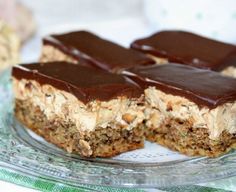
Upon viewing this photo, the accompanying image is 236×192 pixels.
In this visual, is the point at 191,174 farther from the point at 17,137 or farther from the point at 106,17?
the point at 106,17

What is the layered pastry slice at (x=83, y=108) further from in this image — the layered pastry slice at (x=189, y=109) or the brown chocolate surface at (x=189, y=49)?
the brown chocolate surface at (x=189, y=49)

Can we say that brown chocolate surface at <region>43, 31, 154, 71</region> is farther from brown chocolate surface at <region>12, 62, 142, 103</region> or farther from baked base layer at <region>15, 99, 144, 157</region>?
baked base layer at <region>15, 99, 144, 157</region>

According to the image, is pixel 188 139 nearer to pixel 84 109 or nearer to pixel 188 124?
pixel 188 124

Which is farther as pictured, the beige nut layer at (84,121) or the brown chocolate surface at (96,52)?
the brown chocolate surface at (96,52)

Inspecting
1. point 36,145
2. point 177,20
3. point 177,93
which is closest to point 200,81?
point 177,93

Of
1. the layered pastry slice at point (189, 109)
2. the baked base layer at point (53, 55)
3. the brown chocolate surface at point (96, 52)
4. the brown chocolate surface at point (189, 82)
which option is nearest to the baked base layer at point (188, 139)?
the layered pastry slice at point (189, 109)

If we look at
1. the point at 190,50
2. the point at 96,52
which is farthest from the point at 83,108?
the point at 190,50

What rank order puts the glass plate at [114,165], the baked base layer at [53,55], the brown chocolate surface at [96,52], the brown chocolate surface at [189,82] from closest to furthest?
the glass plate at [114,165] < the brown chocolate surface at [189,82] < the brown chocolate surface at [96,52] < the baked base layer at [53,55]
